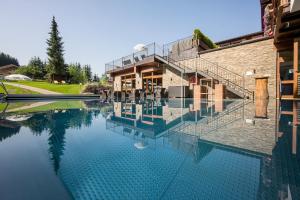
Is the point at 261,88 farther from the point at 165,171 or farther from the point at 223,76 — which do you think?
the point at 165,171

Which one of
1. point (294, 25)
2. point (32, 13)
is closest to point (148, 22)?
point (32, 13)

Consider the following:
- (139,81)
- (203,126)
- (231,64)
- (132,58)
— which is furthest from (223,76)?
(203,126)

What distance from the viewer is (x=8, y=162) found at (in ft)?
5.87

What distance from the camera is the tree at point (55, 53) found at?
122ft

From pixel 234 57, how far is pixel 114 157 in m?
13.3

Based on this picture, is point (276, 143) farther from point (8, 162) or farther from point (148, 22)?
point (148, 22)

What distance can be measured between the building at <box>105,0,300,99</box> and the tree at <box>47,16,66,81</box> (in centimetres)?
2427

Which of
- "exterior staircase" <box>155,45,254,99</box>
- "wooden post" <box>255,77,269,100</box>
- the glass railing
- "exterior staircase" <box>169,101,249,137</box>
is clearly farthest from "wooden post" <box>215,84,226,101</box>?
"exterior staircase" <box>169,101,249,137</box>

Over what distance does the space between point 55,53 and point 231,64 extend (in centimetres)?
3701

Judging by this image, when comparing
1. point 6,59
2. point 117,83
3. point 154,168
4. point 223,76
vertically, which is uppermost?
point 6,59

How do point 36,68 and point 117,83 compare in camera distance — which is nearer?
point 117,83

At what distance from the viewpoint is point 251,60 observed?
39.3 ft

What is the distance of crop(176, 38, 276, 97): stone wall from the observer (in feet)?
36.5

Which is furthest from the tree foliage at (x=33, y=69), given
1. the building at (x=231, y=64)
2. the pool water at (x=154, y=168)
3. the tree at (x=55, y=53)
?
the pool water at (x=154, y=168)
